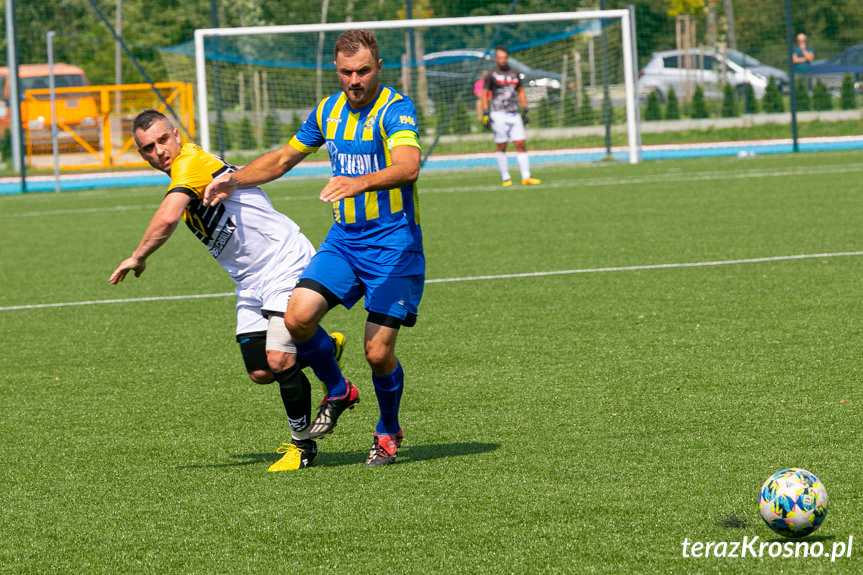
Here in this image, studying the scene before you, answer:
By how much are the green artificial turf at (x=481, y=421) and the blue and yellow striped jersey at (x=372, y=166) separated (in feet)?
3.10

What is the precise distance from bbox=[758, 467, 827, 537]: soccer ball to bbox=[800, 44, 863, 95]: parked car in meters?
23.9

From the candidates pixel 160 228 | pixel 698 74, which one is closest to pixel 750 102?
pixel 698 74

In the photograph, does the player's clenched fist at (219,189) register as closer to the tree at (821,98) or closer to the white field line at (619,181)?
the white field line at (619,181)

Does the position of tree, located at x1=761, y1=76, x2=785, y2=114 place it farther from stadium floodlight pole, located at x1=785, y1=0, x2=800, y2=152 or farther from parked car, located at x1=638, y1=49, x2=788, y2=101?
stadium floodlight pole, located at x1=785, y1=0, x2=800, y2=152

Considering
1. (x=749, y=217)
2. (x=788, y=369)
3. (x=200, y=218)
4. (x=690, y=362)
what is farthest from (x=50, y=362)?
(x=749, y=217)

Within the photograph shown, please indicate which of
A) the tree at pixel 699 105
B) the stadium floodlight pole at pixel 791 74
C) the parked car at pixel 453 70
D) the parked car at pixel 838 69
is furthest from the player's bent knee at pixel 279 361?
the tree at pixel 699 105

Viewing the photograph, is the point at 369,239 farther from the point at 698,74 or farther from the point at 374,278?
the point at 698,74

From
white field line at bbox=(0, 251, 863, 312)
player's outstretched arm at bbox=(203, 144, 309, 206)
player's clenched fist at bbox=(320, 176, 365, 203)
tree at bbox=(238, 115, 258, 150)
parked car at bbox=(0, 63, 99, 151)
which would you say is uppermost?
parked car at bbox=(0, 63, 99, 151)

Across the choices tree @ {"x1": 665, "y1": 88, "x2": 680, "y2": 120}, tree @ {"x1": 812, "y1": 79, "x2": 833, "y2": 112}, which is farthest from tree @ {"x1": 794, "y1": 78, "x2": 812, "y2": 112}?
tree @ {"x1": 665, "y1": 88, "x2": 680, "y2": 120}

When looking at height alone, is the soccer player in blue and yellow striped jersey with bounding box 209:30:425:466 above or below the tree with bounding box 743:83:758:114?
below

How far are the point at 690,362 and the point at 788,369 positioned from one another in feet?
1.78

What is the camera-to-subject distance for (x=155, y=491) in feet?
15.1

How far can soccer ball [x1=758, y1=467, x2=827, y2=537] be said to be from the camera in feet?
12.0

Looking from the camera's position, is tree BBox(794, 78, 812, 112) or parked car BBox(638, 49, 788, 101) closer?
tree BBox(794, 78, 812, 112)
